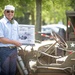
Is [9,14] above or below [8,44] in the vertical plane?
above

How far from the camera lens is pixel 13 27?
21.1ft

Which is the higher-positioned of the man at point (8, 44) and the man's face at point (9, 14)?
the man's face at point (9, 14)

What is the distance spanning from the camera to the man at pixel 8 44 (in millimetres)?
6344

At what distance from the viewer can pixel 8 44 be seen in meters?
6.34

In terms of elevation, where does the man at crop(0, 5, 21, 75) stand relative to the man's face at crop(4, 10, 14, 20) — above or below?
below

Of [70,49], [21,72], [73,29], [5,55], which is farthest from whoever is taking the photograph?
[73,29]

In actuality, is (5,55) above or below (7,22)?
below

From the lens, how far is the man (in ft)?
20.8

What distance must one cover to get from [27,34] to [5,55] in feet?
2.39

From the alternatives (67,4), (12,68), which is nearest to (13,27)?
(12,68)

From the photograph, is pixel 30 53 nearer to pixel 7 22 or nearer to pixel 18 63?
pixel 18 63

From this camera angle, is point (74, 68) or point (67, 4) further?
point (67, 4)

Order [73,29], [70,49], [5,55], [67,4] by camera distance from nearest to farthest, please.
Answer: [5,55], [70,49], [73,29], [67,4]

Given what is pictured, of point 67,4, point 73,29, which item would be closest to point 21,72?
point 73,29
